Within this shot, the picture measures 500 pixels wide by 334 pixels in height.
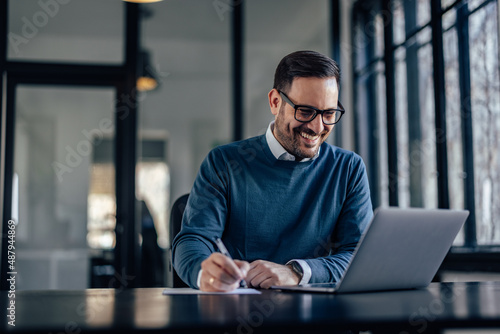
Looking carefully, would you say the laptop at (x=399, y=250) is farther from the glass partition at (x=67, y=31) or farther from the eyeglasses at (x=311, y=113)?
the glass partition at (x=67, y=31)

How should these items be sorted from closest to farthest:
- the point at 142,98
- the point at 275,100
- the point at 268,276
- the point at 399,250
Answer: the point at 399,250 → the point at 268,276 → the point at 275,100 → the point at 142,98

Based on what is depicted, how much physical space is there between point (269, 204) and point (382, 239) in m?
0.67

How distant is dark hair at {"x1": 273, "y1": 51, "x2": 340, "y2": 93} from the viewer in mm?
1753

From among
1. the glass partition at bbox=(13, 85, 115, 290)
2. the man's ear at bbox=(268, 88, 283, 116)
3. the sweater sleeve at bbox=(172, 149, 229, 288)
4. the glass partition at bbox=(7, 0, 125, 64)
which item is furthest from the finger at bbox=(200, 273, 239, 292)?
the glass partition at bbox=(7, 0, 125, 64)

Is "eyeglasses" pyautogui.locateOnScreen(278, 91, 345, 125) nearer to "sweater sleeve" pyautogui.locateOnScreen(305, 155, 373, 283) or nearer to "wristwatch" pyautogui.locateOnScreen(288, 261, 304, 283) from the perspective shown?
"sweater sleeve" pyautogui.locateOnScreen(305, 155, 373, 283)

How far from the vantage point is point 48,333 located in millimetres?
808

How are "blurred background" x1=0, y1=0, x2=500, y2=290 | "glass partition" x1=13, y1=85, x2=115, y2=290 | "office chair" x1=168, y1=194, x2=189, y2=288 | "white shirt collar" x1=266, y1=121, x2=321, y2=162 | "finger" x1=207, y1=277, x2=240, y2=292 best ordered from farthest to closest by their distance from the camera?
"glass partition" x1=13, y1=85, x2=115, y2=290 → "blurred background" x1=0, y1=0, x2=500, y2=290 → "white shirt collar" x1=266, y1=121, x2=321, y2=162 → "office chair" x1=168, y1=194, x2=189, y2=288 → "finger" x1=207, y1=277, x2=240, y2=292

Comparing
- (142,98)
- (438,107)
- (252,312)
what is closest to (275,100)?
(252,312)

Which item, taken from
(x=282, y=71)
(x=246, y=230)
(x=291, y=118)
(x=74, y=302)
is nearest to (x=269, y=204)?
(x=246, y=230)

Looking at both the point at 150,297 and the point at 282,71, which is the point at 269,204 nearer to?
the point at 282,71

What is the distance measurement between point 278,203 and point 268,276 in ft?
1.42

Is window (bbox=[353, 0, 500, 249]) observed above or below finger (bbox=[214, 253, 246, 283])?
above

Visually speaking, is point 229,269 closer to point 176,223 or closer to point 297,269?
point 297,269

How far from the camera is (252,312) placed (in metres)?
0.94
